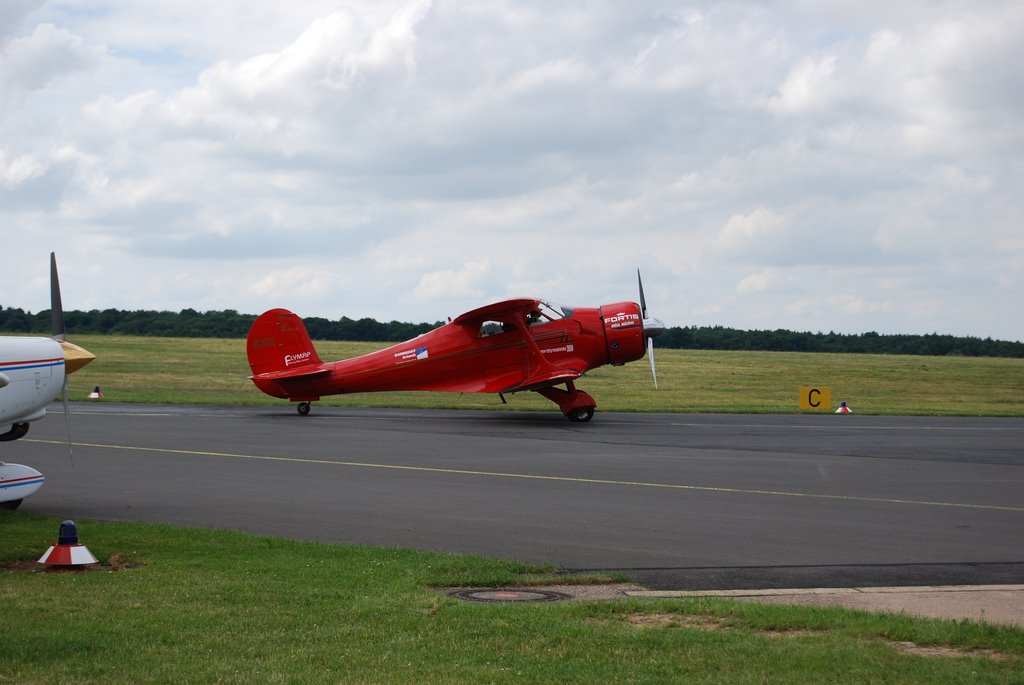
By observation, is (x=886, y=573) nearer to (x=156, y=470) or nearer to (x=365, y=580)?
(x=365, y=580)

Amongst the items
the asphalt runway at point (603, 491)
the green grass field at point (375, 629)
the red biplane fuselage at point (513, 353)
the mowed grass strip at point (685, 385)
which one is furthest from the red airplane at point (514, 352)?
the green grass field at point (375, 629)

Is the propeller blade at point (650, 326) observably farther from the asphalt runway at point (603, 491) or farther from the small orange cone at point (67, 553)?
the small orange cone at point (67, 553)

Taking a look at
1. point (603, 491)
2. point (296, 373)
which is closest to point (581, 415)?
point (296, 373)

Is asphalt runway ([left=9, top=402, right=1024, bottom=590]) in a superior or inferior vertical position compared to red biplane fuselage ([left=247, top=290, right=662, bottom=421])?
inferior

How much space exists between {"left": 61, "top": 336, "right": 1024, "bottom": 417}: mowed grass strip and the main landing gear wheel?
196 inches

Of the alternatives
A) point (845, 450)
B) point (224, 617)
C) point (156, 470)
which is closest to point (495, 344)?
point (845, 450)

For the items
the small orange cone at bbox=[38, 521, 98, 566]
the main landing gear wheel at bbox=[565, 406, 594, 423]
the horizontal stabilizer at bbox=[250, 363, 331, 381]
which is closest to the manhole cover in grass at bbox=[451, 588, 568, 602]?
the small orange cone at bbox=[38, 521, 98, 566]

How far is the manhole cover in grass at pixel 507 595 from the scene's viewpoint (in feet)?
29.6

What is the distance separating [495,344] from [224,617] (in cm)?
2100

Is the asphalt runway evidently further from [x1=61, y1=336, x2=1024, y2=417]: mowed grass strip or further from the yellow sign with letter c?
[x1=61, y1=336, x2=1024, y2=417]: mowed grass strip

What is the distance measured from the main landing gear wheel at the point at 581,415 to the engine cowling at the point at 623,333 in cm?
144

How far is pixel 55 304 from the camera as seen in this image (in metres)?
13.8

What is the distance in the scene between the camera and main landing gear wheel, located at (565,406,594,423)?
28484mm

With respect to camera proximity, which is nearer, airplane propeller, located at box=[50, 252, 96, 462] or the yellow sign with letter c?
airplane propeller, located at box=[50, 252, 96, 462]
